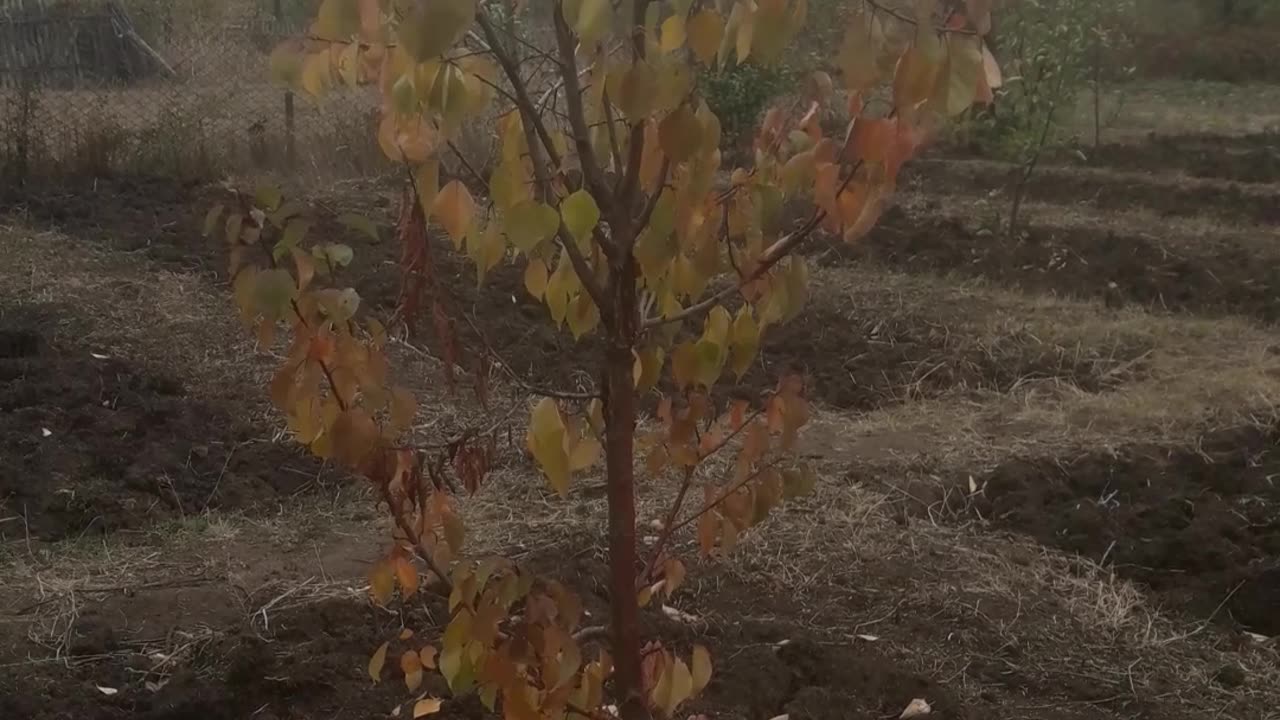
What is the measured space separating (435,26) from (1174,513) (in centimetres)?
344

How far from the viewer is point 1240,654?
329cm

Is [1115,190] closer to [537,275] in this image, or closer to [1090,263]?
[1090,263]

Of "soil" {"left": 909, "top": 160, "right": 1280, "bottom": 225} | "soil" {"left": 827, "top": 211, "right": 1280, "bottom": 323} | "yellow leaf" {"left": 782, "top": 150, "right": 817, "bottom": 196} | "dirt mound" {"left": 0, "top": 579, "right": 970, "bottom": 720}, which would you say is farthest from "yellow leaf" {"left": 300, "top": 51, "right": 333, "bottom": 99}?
"soil" {"left": 909, "top": 160, "right": 1280, "bottom": 225}

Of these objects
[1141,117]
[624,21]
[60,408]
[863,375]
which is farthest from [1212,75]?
[624,21]

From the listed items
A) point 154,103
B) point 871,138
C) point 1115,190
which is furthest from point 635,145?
point 154,103

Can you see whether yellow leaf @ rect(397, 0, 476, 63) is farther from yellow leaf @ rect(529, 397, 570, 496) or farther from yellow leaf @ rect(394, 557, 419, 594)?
yellow leaf @ rect(394, 557, 419, 594)

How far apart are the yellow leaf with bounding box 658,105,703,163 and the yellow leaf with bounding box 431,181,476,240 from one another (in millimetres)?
320

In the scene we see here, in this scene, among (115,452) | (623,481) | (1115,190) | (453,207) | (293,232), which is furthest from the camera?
(1115,190)

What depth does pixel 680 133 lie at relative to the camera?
132 centimetres

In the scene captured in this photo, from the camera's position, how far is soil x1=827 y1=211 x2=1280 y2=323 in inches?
264

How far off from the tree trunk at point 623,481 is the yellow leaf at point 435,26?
50cm

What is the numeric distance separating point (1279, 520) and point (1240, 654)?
0.73 m

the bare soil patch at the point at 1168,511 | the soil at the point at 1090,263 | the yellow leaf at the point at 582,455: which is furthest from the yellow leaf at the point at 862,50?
the soil at the point at 1090,263

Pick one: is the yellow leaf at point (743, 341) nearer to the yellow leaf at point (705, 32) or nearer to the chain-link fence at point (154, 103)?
the yellow leaf at point (705, 32)
